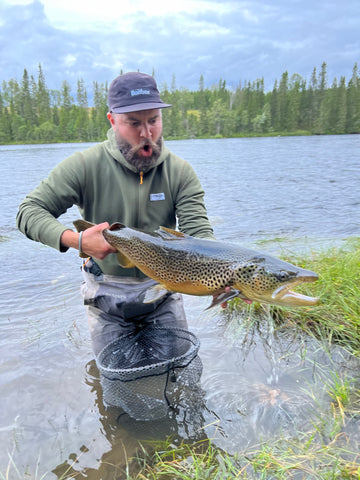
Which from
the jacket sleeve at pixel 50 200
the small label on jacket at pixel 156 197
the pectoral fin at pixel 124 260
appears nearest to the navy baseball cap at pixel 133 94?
the jacket sleeve at pixel 50 200

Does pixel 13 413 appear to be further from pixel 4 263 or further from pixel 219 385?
pixel 4 263

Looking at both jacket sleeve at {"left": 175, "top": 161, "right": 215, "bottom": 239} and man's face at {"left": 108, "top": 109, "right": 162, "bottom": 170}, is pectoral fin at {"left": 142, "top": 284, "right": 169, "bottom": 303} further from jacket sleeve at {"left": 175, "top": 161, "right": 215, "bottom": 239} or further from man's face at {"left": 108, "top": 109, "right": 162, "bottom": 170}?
man's face at {"left": 108, "top": 109, "right": 162, "bottom": 170}

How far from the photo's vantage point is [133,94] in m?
3.10

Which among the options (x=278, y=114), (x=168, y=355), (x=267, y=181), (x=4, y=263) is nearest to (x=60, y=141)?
(x=278, y=114)


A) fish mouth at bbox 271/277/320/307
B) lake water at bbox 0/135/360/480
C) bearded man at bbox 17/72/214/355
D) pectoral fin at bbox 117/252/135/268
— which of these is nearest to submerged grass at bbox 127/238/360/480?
lake water at bbox 0/135/360/480

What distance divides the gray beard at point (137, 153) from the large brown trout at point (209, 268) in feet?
2.23

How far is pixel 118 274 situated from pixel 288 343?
5.84ft

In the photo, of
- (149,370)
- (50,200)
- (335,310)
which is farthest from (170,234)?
(335,310)

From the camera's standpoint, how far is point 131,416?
10.2ft

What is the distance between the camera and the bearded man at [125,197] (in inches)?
124

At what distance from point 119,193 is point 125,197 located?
2.6 inches

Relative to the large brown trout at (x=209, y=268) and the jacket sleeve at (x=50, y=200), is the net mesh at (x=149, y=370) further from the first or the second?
the jacket sleeve at (x=50, y=200)

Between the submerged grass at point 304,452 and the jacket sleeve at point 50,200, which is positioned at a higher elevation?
the jacket sleeve at point 50,200

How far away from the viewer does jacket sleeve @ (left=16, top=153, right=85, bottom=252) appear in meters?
3.02
